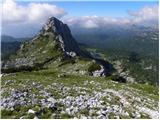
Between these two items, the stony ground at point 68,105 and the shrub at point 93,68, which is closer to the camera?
the stony ground at point 68,105

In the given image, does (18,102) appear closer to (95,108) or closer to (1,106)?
(1,106)

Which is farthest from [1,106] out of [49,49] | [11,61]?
[11,61]

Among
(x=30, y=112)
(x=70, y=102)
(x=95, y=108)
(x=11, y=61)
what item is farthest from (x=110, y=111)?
(x=11, y=61)

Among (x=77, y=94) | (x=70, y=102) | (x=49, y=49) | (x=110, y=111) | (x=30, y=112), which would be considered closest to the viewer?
(x=30, y=112)

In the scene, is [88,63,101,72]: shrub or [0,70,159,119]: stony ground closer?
[0,70,159,119]: stony ground

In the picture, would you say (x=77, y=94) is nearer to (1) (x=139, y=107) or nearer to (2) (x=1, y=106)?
(1) (x=139, y=107)

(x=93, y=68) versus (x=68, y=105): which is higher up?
(x=68, y=105)

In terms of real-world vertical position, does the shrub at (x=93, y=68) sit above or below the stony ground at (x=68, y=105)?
below

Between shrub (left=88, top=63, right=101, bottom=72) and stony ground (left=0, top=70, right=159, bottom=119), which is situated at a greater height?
stony ground (left=0, top=70, right=159, bottom=119)

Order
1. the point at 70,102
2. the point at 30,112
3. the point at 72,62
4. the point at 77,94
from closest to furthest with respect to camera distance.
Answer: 1. the point at 30,112
2. the point at 70,102
3. the point at 77,94
4. the point at 72,62

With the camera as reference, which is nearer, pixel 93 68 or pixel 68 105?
pixel 68 105

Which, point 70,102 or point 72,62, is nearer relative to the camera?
point 70,102
